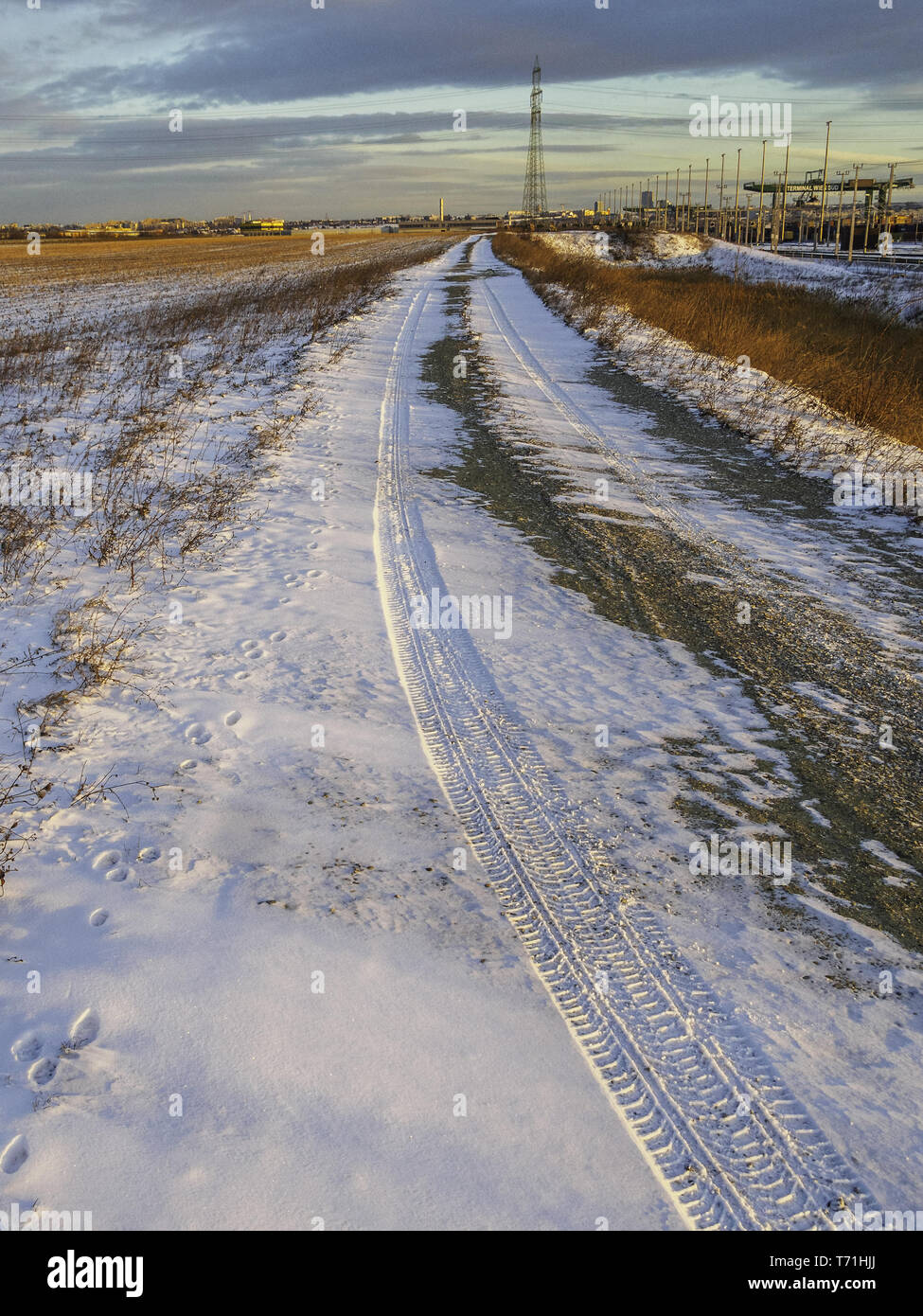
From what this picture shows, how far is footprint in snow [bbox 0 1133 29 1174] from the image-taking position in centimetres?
240

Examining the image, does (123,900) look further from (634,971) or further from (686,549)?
(686,549)

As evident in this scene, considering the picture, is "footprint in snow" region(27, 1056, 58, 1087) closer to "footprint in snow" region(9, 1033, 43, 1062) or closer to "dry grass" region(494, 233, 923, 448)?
"footprint in snow" region(9, 1033, 43, 1062)

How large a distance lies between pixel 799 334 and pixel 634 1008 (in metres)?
19.0

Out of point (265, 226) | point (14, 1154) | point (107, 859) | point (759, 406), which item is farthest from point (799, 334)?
point (265, 226)

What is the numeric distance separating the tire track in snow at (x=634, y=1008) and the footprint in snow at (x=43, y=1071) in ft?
5.46

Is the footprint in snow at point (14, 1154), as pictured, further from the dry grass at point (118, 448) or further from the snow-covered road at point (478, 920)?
the dry grass at point (118, 448)

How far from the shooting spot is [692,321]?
19.2 m

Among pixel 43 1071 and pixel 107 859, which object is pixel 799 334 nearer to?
pixel 107 859

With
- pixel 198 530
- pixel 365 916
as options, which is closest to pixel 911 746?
pixel 365 916

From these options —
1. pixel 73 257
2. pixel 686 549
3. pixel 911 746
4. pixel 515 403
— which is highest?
pixel 73 257

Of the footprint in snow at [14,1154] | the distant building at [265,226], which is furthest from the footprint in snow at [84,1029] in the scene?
the distant building at [265,226]

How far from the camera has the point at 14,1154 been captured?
243 cm

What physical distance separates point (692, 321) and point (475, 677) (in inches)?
Result: 655

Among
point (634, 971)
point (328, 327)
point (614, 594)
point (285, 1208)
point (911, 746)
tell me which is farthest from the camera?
point (328, 327)
